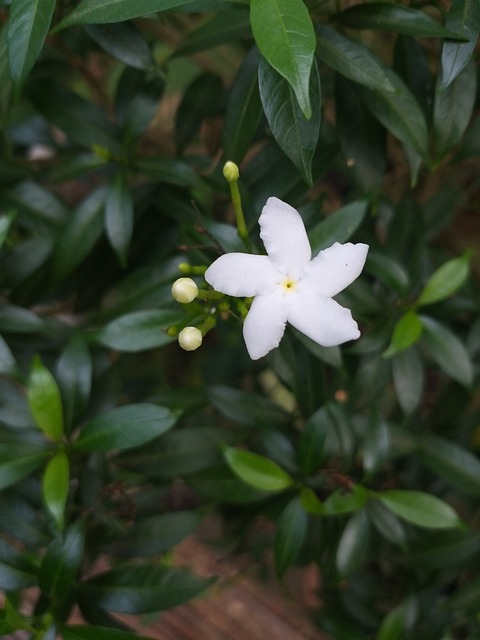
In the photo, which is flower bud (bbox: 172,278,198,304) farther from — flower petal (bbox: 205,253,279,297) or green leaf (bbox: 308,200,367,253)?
green leaf (bbox: 308,200,367,253)

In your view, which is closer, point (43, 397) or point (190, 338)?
point (190, 338)

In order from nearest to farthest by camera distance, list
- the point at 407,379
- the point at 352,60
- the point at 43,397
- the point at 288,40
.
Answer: the point at 288,40 < the point at 352,60 < the point at 43,397 < the point at 407,379

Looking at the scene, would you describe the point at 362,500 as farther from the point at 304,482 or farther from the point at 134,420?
the point at 134,420

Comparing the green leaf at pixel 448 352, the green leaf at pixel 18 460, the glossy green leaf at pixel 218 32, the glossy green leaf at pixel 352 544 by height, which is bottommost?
the glossy green leaf at pixel 352 544

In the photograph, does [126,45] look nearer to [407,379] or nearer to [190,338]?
[190,338]

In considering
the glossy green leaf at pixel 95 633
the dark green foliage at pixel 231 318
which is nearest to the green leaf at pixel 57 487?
the dark green foliage at pixel 231 318

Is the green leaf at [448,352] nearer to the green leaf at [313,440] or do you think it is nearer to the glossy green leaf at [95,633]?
the green leaf at [313,440]

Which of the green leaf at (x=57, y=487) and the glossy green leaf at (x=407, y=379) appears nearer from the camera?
the green leaf at (x=57, y=487)

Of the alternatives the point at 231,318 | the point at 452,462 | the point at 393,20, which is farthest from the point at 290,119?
the point at 452,462

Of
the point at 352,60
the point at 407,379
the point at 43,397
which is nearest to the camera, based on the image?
the point at 352,60
